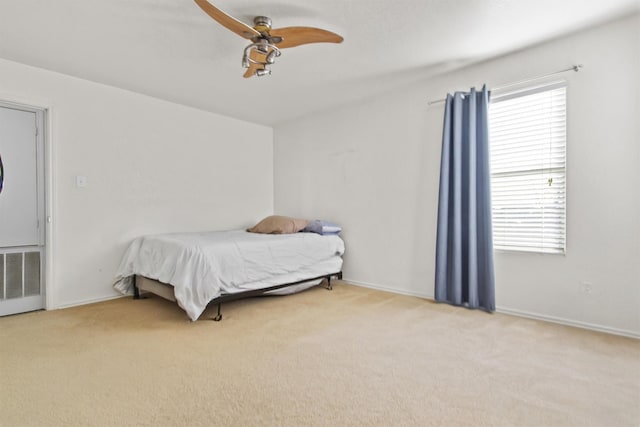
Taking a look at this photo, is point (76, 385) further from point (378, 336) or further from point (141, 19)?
point (141, 19)

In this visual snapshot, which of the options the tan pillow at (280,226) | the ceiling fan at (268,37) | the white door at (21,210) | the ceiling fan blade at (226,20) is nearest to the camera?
the ceiling fan blade at (226,20)

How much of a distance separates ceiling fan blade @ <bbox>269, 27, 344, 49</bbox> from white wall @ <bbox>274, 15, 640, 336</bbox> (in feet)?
5.68

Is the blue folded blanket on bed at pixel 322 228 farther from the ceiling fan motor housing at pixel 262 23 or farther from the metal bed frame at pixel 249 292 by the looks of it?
the ceiling fan motor housing at pixel 262 23

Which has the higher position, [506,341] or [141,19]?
[141,19]

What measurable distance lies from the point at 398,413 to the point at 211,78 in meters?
3.38

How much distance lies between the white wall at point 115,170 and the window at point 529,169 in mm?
3459

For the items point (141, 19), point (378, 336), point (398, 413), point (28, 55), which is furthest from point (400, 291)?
point (28, 55)

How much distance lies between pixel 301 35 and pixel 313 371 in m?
2.21

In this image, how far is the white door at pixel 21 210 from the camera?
3078mm

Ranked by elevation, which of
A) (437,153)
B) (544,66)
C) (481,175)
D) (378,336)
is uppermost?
(544,66)

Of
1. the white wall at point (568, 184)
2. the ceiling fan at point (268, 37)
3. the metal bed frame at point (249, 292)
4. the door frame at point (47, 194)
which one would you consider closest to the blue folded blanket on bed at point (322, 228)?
the white wall at point (568, 184)

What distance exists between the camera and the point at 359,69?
10.8 ft

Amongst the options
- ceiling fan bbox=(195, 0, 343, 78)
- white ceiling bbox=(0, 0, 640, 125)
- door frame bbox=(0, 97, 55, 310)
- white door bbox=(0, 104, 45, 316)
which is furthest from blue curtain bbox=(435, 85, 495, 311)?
white door bbox=(0, 104, 45, 316)

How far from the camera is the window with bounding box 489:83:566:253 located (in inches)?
111
